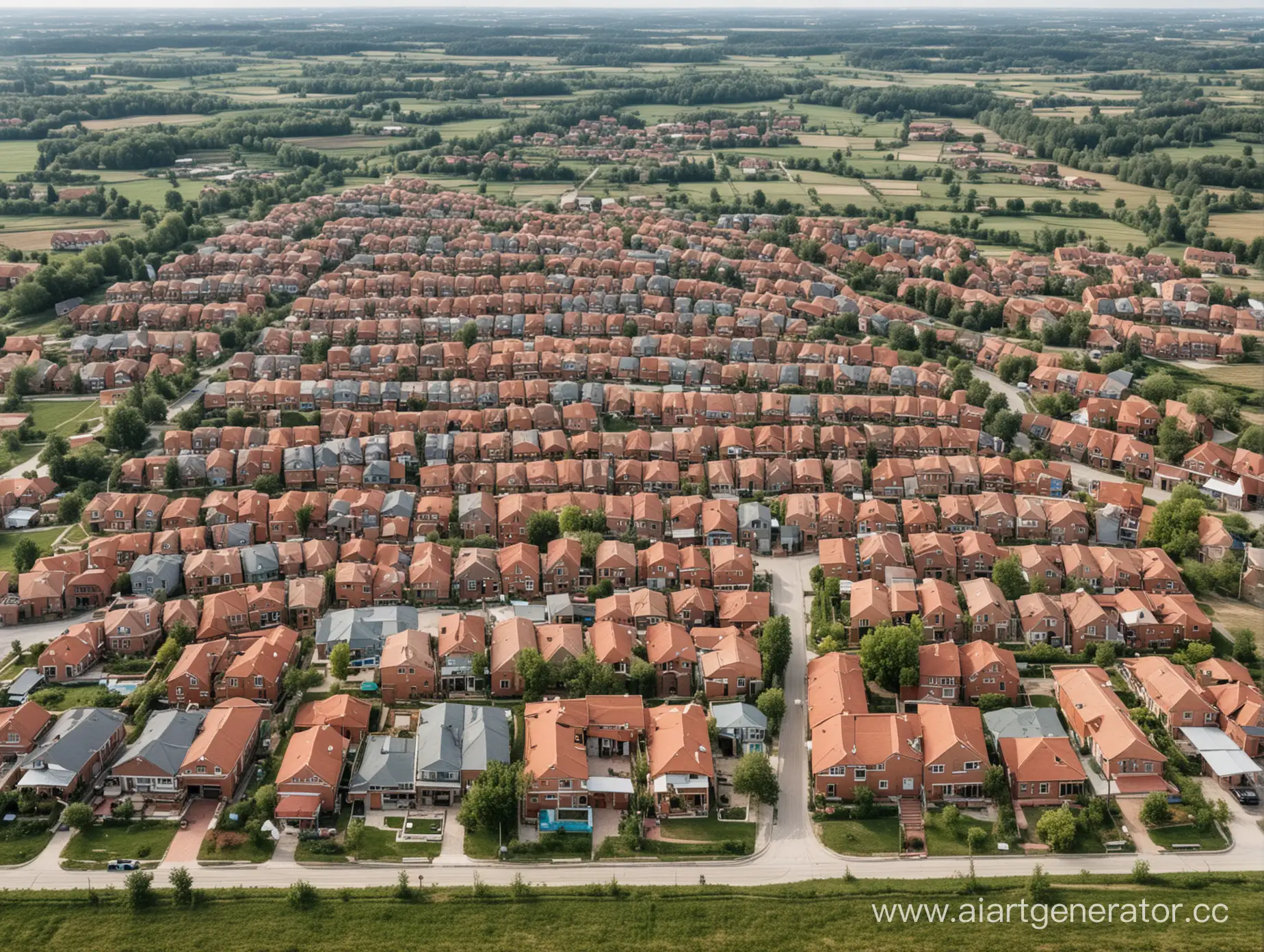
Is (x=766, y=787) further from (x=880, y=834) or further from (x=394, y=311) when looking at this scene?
(x=394, y=311)

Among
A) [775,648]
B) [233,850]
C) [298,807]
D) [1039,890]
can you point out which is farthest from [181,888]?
[1039,890]

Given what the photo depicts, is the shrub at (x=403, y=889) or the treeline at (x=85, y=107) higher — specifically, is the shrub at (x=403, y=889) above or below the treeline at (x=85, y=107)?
below

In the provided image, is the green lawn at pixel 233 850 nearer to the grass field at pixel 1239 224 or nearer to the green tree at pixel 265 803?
the green tree at pixel 265 803

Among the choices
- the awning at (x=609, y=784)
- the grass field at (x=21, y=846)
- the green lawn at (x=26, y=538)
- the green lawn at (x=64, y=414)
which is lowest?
the green lawn at (x=64, y=414)

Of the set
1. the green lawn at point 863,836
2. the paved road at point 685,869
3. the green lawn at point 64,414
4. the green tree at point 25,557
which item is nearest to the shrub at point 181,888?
the paved road at point 685,869

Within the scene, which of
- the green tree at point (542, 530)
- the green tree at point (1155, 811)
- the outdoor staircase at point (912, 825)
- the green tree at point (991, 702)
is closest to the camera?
the outdoor staircase at point (912, 825)

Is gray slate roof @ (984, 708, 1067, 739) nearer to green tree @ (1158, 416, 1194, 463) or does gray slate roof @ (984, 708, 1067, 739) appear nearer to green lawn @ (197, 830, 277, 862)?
green lawn @ (197, 830, 277, 862)

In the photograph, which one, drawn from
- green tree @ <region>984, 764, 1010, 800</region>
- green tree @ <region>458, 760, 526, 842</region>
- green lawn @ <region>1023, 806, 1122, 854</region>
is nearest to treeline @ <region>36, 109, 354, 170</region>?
green tree @ <region>458, 760, 526, 842</region>
